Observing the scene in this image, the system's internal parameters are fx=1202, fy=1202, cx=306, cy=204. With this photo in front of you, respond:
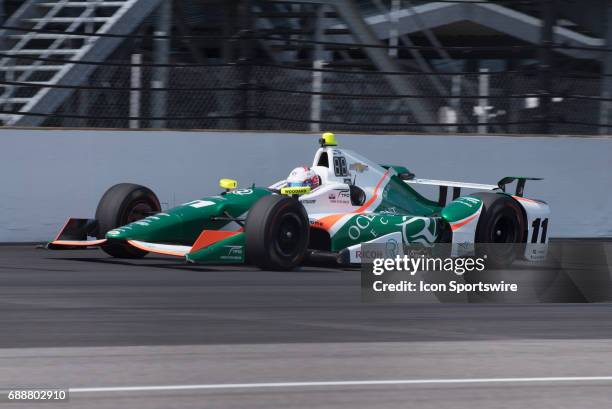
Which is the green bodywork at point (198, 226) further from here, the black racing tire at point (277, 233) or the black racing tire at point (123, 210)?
the black racing tire at point (123, 210)

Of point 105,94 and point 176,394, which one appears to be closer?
point 176,394

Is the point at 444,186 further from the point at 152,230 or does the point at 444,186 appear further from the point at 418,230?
the point at 152,230

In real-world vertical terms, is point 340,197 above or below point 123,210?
above

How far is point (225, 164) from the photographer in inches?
526

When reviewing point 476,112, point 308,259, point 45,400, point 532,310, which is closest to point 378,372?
point 45,400

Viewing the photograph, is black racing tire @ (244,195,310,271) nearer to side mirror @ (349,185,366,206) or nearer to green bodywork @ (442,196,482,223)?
side mirror @ (349,185,366,206)

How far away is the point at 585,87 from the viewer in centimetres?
1489

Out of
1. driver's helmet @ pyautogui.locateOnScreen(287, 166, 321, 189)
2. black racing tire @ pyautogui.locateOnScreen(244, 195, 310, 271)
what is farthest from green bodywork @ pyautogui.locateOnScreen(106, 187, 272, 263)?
driver's helmet @ pyautogui.locateOnScreen(287, 166, 321, 189)

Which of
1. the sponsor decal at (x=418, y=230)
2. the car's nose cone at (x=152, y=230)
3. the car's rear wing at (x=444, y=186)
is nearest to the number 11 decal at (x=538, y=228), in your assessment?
the car's rear wing at (x=444, y=186)

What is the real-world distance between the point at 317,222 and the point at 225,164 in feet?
8.87

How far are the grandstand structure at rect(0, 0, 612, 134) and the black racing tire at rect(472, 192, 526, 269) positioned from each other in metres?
2.72

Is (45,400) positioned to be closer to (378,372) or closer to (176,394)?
(176,394)

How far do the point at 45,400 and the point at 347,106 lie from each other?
944 centimetres

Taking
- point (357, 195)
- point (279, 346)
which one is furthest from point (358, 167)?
point (279, 346)
